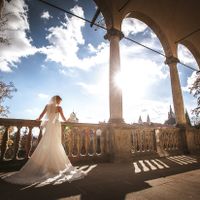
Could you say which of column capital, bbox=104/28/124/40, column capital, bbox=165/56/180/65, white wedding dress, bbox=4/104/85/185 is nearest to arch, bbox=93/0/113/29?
column capital, bbox=104/28/124/40

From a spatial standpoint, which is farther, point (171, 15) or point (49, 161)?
point (171, 15)

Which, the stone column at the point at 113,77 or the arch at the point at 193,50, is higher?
the arch at the point at 193,50

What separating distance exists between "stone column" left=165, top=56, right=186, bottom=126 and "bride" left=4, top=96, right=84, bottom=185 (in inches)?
256

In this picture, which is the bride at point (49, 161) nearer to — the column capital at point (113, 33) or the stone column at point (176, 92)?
the column capital at point (113, 33)

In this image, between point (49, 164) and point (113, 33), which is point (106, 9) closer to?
point (113, 33)

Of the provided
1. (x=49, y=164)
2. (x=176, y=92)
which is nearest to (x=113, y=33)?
(x=176, y=92)

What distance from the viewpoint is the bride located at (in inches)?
108

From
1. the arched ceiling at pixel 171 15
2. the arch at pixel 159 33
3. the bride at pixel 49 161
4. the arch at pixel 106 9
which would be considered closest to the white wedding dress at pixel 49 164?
the bride at pixel 49 161

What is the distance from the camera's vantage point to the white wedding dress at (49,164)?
270cm

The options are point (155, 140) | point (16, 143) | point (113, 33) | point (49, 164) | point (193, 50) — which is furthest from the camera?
point (193, 50)

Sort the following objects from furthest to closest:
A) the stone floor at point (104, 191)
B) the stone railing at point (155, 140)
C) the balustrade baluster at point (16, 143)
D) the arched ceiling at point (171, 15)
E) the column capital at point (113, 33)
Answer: the arched ceiling at point (171, 15)
the column capital at point (113, 33)
the stone railing at point (155, 140)
the balustrade baluster at point (16, 143)
the stone floor at point (104, 191)

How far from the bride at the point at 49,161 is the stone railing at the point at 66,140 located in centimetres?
51

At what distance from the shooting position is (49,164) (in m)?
3.14

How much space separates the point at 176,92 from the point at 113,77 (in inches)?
171
